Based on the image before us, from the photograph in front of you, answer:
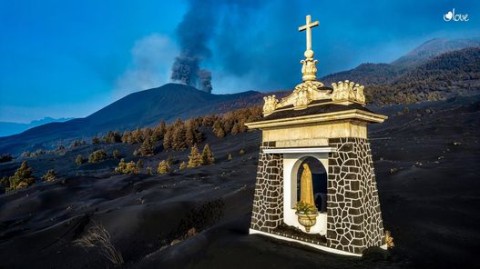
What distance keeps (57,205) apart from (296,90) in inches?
1405

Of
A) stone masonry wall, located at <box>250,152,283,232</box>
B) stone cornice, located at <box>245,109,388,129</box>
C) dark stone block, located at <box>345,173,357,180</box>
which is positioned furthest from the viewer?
stone masonry wall, located at <box>250,152,283,232</box>

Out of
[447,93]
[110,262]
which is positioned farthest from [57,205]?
[447,93]

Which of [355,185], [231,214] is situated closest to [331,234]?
[355,185]

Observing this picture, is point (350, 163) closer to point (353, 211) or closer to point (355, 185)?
point (355, 185)

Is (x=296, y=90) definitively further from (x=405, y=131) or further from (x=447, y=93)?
(x=447, y=93)

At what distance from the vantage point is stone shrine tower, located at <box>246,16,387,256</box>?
10.6 meters

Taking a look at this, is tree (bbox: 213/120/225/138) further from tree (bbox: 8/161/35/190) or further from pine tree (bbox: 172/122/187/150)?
tree (bbox: 8/161/35/190)

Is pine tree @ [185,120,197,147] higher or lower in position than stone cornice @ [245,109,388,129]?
higher

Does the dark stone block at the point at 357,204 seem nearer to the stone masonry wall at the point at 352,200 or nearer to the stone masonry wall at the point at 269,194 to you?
the stone masonry wall at the point at 352,200

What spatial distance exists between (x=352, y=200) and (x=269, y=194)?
135 inches

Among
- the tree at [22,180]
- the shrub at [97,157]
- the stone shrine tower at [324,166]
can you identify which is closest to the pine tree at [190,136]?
the shrub at [97,157]

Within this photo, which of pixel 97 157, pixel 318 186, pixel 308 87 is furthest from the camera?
pixel 97 157

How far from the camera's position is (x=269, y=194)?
1302cm

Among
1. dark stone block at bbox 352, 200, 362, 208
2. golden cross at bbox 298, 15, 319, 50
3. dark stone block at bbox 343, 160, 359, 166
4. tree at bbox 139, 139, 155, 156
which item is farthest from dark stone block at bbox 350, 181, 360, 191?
tree at bbox 139, 139, 155, 156
